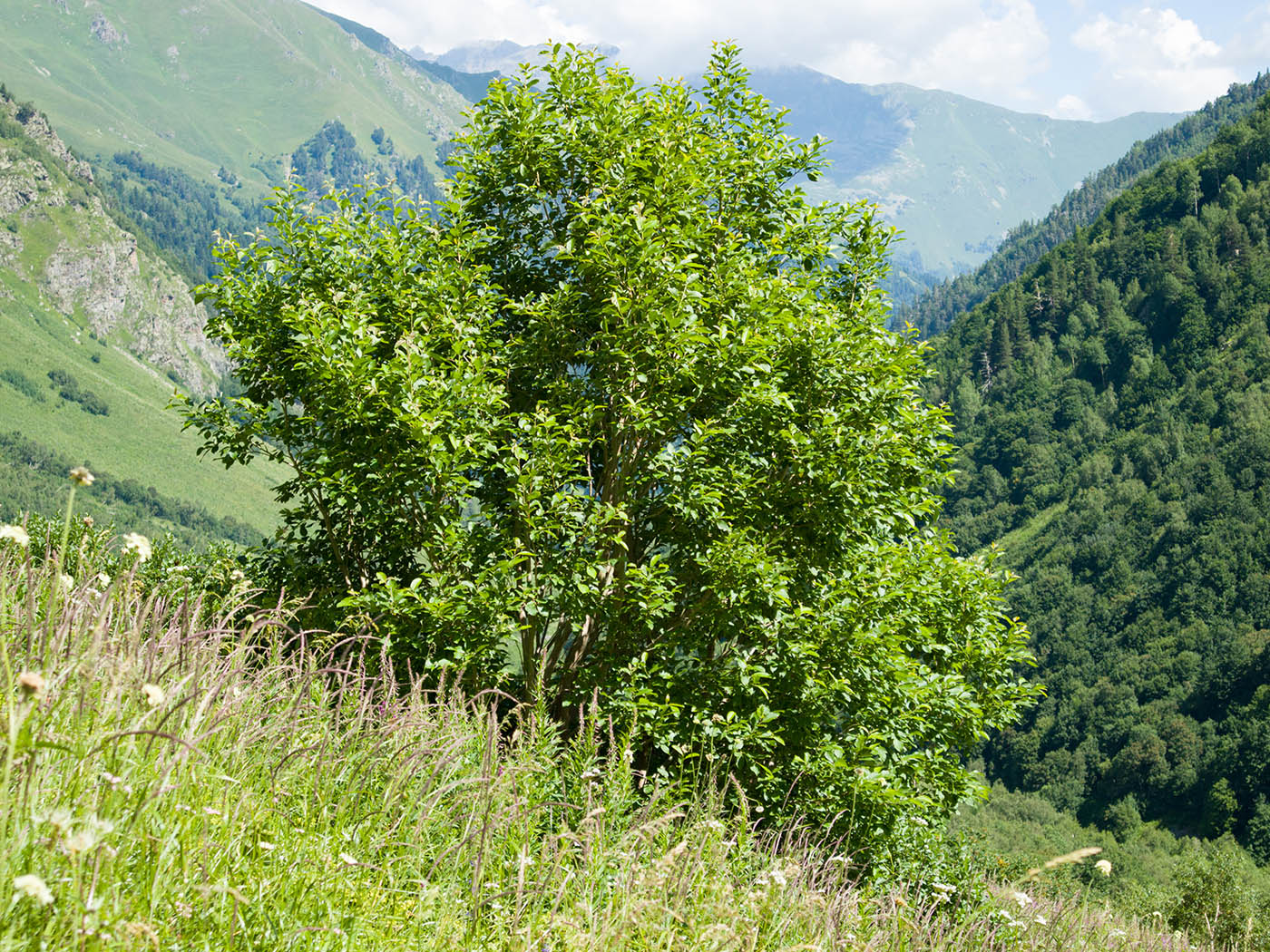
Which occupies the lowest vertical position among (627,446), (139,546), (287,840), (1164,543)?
(287,840)

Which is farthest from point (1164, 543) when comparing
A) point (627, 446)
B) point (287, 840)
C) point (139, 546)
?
point (139, 546)

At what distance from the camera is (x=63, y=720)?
9.50ft

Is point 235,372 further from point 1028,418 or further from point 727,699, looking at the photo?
point 1028,418

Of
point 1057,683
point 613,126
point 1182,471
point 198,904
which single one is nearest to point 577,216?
point 613,126

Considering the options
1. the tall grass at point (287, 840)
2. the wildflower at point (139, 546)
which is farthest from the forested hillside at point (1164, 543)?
the wildflower at point (139, 546)

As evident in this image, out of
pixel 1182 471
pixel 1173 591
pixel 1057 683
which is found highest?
pixel 1182 471

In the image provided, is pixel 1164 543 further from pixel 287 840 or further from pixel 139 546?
pixel 139 546

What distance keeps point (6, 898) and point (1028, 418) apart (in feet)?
712

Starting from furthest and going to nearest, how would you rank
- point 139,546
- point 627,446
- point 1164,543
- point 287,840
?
1. point 1164,543
2. point 627,446
3. point 287,840
4. point 139,546

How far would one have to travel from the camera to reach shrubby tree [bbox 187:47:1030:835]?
9.39 m

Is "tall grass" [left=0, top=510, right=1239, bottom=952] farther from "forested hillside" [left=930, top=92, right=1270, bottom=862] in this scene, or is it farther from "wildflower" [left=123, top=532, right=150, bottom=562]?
"forested hillside" [left=930, top=92, right=1270, bottom=862]

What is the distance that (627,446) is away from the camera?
1189 cm

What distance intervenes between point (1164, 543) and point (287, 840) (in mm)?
171877

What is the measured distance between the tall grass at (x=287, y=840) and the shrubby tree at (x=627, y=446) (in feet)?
14.6
